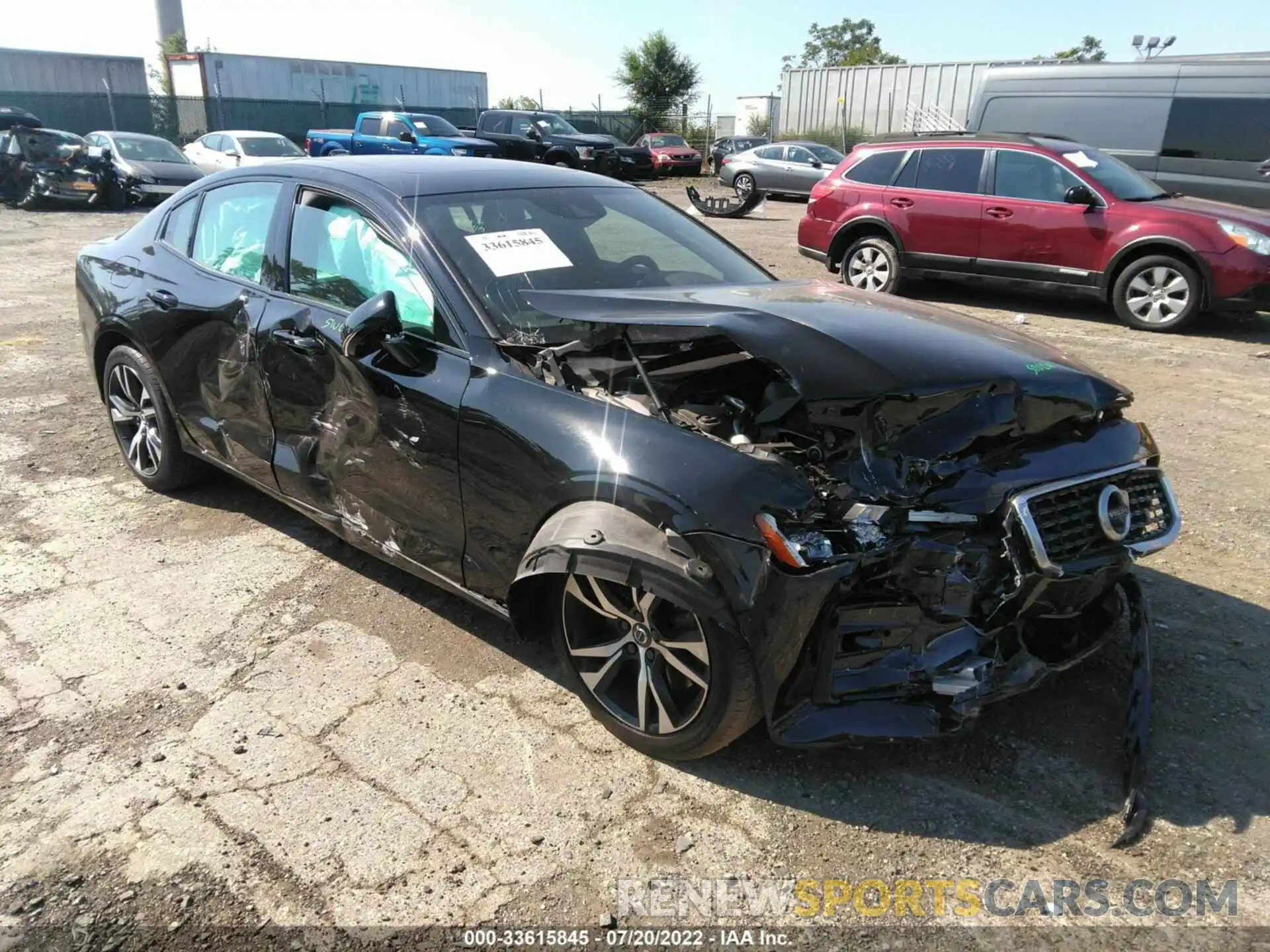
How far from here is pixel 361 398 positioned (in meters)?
3.29

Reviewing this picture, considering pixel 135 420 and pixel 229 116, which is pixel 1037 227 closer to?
pixel 135 420

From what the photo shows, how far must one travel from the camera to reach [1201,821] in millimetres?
2523

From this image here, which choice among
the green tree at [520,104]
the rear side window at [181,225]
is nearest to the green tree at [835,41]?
the green tree at [520,104]

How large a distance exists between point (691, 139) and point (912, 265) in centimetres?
3211

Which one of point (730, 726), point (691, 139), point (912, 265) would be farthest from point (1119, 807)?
point (691, 139)

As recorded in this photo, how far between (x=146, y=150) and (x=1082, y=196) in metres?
17.6

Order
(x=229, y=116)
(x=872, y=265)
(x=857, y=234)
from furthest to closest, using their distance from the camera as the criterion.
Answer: (x=229, y=116)
(x=857, y=234)
(x=872, y=265)

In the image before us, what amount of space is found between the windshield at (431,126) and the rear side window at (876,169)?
1437 cm

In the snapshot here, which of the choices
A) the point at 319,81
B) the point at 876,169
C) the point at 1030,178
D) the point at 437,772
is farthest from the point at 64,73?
the point at 437,772

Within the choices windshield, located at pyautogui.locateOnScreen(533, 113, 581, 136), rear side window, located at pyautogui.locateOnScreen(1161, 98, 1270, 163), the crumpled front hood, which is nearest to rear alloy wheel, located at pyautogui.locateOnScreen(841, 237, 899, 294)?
rear side window, located at pyautogui.locateOnScreen(1161, 98, 1270, 163)

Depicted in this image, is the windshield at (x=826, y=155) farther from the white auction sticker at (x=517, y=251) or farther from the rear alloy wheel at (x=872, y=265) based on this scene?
the white auction sticker at (x=517, y=251)

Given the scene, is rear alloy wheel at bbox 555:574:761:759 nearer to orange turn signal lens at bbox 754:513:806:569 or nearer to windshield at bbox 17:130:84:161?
orange turn signal lens at bbox 754:513:806:569

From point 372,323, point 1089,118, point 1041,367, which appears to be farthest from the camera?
point 1089,118

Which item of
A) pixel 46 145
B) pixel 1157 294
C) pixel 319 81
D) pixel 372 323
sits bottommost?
pixel 1157 294
